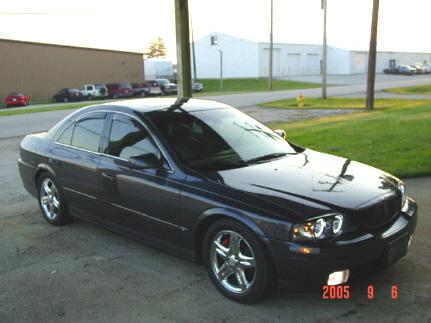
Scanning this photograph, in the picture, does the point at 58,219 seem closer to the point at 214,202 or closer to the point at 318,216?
the point at 214,202

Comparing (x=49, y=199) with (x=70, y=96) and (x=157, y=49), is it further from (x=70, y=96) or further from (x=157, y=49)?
(x=157, y=49)

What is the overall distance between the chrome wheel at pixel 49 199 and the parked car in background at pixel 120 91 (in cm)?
4043

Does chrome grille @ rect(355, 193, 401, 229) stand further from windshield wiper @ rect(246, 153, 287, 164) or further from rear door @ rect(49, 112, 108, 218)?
rear door @ rect(49, 112, 108, 218)

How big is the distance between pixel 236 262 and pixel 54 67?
54.3m

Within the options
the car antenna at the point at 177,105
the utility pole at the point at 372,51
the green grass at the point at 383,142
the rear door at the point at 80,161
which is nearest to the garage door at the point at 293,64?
the utility pole at the point at 372,51

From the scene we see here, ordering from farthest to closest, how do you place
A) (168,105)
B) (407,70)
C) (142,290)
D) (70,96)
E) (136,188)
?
(407,70) → (70,96) → (168,105) → (136,188) → (142,290)

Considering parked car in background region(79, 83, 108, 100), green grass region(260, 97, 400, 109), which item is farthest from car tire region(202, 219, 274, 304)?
parked car in background region(79, 83, 108, 100)

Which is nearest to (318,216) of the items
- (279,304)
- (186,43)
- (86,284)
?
(279,304)

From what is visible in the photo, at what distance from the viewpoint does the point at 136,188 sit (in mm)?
4531

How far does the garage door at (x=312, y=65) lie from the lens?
3327 inches

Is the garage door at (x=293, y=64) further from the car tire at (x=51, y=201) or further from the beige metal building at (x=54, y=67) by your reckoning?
the car tire at (x=51, y=201)

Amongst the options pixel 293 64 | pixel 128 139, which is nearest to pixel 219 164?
pixel 128 139

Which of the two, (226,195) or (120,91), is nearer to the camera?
(226,195)

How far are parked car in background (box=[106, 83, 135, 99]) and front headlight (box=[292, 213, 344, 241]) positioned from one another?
43.4 m
